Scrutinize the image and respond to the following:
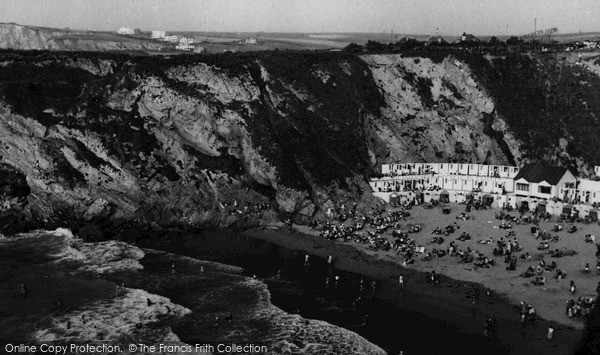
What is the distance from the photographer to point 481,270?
4522cm

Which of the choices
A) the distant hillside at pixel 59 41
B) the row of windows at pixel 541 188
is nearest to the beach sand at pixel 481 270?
the row of windows at pixel 541 188

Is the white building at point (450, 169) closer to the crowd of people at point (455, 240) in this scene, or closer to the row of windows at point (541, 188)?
the row of windows at point (541, 188)

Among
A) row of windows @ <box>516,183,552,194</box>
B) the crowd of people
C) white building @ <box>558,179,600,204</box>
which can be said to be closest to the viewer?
the crowd of people

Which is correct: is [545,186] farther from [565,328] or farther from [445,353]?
[445,353]

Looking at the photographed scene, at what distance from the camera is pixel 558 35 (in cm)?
14400

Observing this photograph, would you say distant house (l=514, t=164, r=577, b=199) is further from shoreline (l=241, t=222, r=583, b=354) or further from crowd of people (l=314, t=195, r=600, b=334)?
shoreline (l=241, t=222, r=583, b=354)

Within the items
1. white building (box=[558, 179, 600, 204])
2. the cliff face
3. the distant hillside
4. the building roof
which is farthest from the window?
the distant hillside

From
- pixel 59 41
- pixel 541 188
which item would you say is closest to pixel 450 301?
pixel 541 188

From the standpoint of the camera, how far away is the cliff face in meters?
58.5

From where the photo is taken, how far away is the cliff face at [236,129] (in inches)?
2304

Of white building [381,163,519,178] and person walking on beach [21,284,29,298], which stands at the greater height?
white building [381,163,519,178]

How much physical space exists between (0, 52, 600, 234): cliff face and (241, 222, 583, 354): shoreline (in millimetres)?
6833

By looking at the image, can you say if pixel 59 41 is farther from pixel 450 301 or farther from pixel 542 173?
pixel 450 301

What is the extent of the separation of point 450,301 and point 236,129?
107 ft
